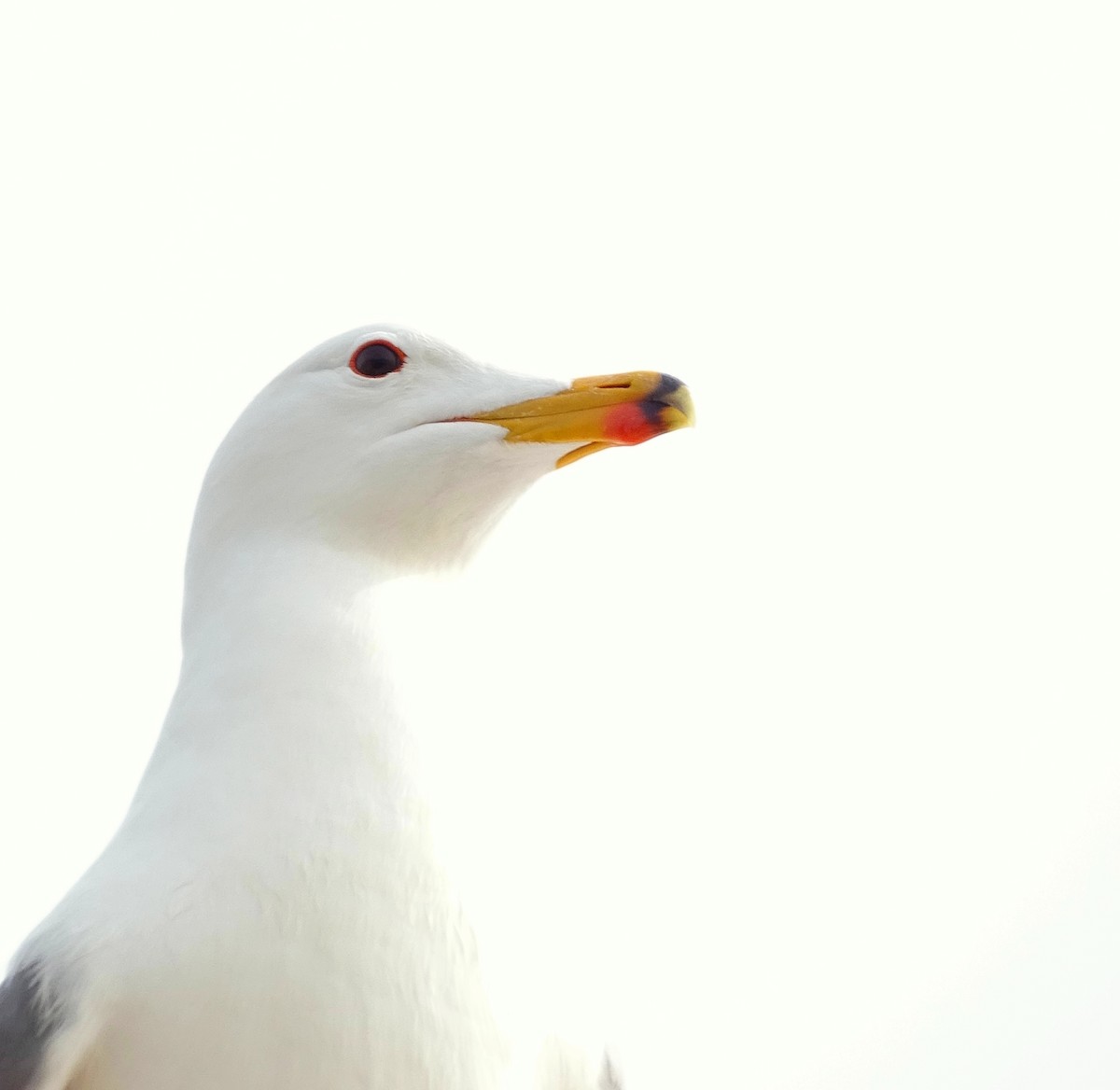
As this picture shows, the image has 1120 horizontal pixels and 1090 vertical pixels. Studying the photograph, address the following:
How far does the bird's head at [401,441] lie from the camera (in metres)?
2.27

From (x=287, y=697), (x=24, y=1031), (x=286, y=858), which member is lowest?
(x=24, y=1031)

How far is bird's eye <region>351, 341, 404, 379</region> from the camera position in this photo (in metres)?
2.45

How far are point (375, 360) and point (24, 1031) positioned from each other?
4.13ft

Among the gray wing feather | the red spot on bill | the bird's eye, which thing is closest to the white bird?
the gray wing feather

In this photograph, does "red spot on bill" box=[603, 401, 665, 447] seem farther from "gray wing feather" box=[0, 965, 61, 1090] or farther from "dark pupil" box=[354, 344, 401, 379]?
"gray wing feather" box=[0, 965, 61, 1090]

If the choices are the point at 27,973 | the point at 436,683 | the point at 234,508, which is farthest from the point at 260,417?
the point at 27,973

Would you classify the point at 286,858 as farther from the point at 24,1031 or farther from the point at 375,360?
the point at 375,360

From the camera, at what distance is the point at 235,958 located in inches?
65.8

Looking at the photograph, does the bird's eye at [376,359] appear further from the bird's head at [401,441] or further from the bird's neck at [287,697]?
the bird's neck at [287,697]

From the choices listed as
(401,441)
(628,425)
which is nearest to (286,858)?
(401,441)

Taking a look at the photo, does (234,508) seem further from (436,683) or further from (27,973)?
(27,973)

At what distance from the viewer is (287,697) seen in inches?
76.5

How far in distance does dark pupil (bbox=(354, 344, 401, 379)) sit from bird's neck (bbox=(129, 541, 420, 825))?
1.30 feet

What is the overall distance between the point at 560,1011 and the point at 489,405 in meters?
1.04
